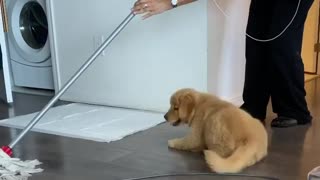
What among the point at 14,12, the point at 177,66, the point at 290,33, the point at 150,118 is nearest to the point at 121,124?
the point at 150,118

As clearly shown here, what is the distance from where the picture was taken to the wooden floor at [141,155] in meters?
1.81

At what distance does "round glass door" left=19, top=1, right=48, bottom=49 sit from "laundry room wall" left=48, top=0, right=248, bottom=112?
13.7 inches

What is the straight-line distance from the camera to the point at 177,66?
271 centimetres

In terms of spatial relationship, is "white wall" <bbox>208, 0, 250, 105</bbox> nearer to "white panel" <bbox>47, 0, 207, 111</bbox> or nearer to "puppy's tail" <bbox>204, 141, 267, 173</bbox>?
"white panel" <bbox>47, 0, 207, 111</bbox>

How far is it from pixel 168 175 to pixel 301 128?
0.89 metres

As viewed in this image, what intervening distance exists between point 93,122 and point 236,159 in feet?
3.36

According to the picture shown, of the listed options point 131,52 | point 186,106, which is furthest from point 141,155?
point 131,52

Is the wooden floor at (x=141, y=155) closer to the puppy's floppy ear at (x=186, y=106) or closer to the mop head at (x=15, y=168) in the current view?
the mop head at (x=15, y=168)

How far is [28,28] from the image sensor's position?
363 cm

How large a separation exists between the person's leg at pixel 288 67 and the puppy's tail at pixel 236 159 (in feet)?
1.97

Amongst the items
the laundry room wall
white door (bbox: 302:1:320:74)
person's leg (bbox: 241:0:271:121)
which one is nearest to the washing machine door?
the laundry room wall

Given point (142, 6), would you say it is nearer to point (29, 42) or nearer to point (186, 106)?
point (186, 106)

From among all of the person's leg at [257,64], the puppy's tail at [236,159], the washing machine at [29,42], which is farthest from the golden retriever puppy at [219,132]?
the washing machine at [29,42]

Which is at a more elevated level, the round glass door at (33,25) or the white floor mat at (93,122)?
the round glass door at (33,25)
